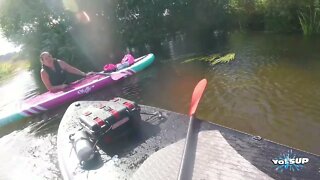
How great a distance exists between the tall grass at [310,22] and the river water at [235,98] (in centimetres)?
96

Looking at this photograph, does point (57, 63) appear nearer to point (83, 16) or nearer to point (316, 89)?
point (316, 89)

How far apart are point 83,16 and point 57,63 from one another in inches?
392

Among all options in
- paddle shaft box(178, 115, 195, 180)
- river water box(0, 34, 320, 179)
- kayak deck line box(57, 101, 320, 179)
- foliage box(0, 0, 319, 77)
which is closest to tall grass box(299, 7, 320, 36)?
river water box(0, 34, 320, 179)

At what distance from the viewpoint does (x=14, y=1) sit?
18.1 meters

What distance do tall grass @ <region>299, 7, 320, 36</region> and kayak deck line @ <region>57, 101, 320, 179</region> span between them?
472 inches

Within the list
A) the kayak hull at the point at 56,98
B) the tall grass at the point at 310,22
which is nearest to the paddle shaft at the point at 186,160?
the kayak hull at the point at 56,98

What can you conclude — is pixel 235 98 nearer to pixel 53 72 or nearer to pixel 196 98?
pixel 196 98

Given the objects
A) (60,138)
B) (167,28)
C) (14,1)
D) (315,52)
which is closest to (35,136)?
(60,138)

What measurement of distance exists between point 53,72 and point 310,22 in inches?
492

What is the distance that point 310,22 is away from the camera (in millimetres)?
14375

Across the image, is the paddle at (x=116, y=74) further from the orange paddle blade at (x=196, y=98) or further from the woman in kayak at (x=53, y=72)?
the orange paddle blade at (x=196, y=98)

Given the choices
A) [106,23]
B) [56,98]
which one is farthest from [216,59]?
[106,23]

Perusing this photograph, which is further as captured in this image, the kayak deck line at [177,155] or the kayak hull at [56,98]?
the kayak hull at [56,98]

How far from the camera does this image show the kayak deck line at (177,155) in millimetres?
3320
